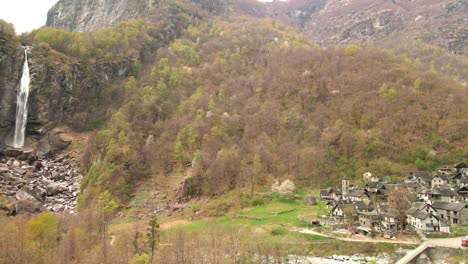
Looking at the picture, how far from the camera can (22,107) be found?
→ 95312 millimetres

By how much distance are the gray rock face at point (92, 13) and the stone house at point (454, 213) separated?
462 feet

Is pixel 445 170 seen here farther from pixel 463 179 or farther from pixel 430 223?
pixel 430 223

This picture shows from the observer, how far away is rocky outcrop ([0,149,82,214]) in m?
55.7

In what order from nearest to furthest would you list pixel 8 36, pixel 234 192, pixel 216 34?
pixel 234 192 < pixel 8 36 < pixel 216 34

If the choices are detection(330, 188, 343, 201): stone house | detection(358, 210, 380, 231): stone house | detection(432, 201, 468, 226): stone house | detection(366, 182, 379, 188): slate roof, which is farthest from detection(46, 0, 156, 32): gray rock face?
detection(432, 201, 468, 226): stone house

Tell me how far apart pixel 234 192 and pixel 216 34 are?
298 feet

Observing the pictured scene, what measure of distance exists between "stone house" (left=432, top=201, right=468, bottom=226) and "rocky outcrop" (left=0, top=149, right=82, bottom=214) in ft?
184

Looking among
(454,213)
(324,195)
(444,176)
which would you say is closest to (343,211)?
(324,195)

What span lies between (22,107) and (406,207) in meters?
98.1

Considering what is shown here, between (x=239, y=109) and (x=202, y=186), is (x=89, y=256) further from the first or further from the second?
(x=239, y=109)

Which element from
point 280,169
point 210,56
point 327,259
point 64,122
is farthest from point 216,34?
point 327,259

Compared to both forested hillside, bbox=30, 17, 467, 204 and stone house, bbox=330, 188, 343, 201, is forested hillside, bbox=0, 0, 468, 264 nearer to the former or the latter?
forested hillside, bbox=30, 17, 467, 204

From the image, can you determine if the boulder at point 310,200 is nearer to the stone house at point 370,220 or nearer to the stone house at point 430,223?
the stone house at point 370,220

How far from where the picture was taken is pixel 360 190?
5044cm
